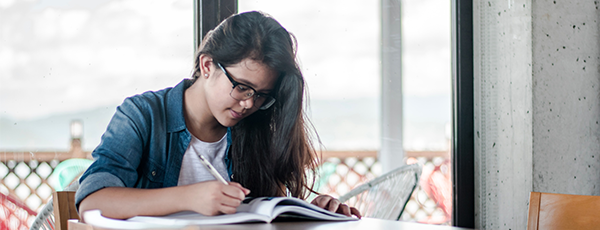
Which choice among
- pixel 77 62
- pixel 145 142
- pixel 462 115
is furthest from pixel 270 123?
pixel 462 115

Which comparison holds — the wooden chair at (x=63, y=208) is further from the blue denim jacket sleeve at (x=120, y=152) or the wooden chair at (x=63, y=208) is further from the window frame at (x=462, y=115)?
the window frame at (x=462, y=115)

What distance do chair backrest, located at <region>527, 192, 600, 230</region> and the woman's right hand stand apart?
2.37 feet

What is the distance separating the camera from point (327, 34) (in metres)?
1.43

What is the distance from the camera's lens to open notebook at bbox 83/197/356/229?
0.67 metres

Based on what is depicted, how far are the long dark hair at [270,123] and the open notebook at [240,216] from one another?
1.25ft

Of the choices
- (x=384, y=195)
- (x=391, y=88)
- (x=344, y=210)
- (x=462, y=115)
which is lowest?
(x=384, y=195)

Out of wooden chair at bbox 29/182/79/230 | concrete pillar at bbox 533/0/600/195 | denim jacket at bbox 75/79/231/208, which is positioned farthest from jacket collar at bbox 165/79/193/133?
concrete pillar at bbox 533/0/600/195

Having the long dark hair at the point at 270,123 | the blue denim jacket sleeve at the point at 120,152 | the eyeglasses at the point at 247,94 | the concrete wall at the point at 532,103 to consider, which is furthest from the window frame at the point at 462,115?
the blue denim jacket sleeve at the point at 120,152

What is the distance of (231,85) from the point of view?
1.08m

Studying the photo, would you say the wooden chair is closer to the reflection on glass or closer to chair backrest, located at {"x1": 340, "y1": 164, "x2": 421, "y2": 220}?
the reflection on glass

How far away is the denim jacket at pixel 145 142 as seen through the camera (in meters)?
0.92

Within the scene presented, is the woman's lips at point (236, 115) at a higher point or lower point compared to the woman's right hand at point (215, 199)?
higher

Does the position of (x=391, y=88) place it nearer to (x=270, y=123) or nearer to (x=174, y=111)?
(x=270, y=123)

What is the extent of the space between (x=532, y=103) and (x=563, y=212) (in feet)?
2.29
